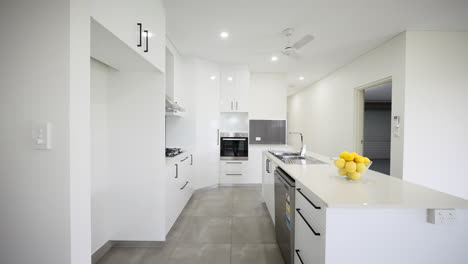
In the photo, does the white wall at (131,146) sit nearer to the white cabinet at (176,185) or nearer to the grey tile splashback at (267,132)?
the white cabinet at (176,185)

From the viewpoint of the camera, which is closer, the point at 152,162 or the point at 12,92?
the point at 12,92

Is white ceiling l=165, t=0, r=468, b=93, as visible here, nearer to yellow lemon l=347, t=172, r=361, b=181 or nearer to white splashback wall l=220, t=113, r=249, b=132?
white splashback wall l=220, t=113, r=249, b=132

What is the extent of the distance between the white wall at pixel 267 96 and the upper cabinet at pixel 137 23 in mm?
2923

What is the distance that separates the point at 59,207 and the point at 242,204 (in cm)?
277

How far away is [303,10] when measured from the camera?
2314 millimetres

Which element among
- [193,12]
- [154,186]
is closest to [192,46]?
[193,12]

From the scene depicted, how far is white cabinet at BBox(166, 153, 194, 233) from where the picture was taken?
7.67 ft

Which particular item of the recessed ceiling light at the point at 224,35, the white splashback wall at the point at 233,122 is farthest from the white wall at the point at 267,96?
the recessed ceiling light at the point at 224,35

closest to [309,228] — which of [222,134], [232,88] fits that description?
[222,134]

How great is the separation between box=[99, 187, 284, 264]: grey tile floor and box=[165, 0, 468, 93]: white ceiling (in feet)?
8.58

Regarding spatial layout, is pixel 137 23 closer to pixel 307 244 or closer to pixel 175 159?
pixel 175 159

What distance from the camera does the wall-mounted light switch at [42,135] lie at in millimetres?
882

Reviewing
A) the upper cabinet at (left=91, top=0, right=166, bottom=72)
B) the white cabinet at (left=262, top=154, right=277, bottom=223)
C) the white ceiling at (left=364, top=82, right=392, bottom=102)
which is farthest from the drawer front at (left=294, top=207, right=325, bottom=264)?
the white ceiling at (left=364, top=82, right=392, bottom=102)

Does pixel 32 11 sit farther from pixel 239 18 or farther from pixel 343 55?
pixel 343 55
